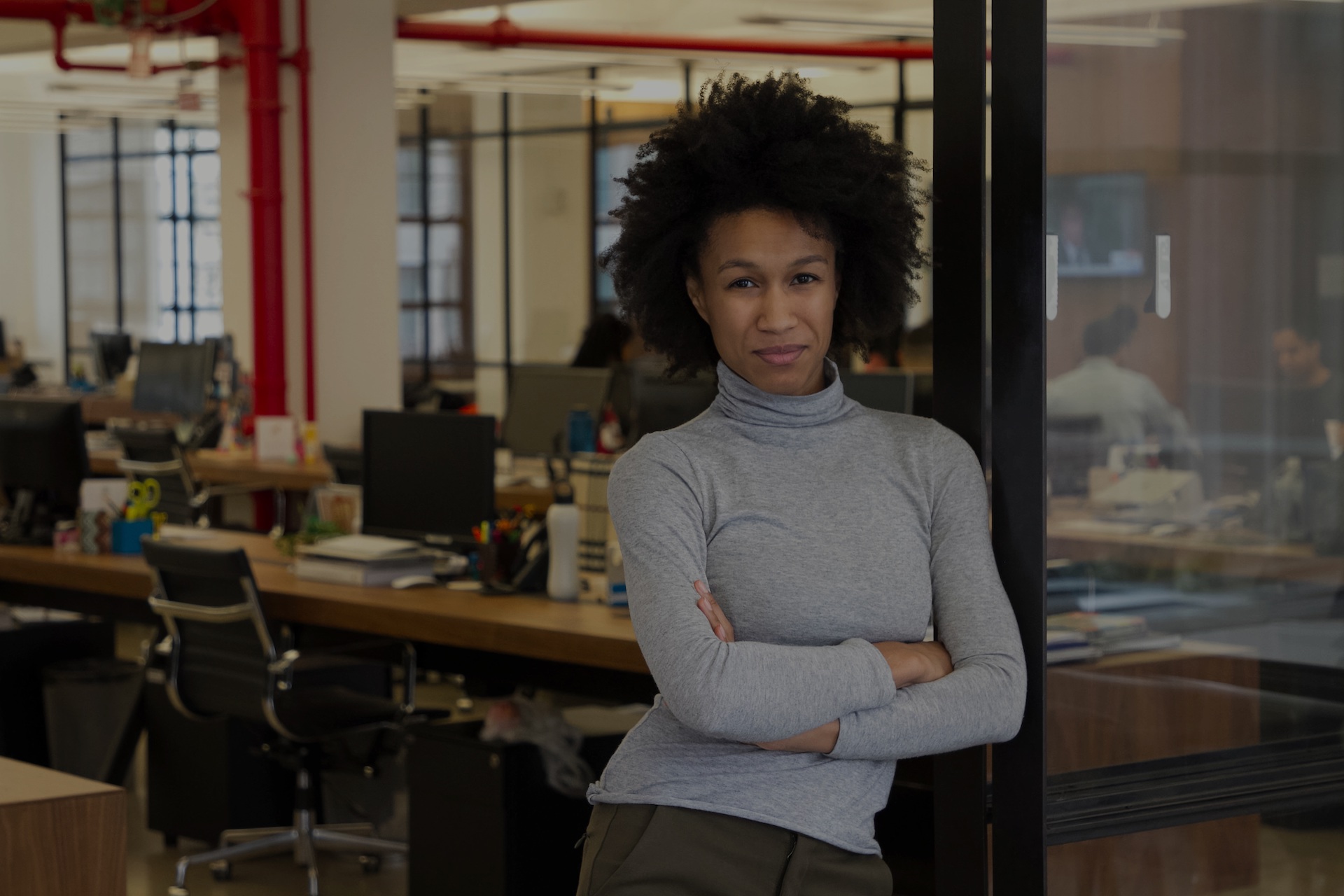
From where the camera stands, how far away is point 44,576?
194 inches

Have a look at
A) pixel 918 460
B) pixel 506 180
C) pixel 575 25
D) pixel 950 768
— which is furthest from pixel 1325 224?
pixel 506 180

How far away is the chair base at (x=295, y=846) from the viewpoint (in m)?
4.15

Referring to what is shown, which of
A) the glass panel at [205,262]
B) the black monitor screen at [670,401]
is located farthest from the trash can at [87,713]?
the glass panel at [205,262]

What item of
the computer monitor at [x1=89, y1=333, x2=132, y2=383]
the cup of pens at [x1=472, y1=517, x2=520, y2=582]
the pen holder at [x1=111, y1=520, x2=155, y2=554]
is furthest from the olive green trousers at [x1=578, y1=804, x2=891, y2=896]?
the computer monitor at [x1=89, y1=333, x2=132, y2=383]

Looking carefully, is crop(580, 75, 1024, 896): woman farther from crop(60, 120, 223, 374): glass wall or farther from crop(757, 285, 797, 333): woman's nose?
crop(60, 120, 223, 374): glass wall

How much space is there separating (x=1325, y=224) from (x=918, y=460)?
72cm

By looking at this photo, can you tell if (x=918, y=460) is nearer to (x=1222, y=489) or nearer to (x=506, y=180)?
(x=1222, y=489)

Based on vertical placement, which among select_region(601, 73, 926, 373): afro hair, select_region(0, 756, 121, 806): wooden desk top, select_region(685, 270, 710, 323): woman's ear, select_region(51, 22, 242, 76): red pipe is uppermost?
select_region(51, 22, 242, 76): red pipe

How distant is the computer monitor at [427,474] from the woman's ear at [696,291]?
242 centimetres

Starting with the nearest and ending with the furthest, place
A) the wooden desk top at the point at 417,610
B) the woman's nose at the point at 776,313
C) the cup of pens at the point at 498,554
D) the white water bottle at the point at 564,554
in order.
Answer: the woman's nose at the point at 776,313 → the wooden desk top at the point at 417,610 → the white water bottle at the point at 564,554 → the cup of pens at the point at 498,554

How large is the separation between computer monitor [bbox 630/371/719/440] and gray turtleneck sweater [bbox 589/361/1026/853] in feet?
9.30

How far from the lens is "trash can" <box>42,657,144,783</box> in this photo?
485cm

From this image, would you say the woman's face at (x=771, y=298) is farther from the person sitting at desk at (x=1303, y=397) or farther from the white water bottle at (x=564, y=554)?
the white water bottle at (x=564, y=554)

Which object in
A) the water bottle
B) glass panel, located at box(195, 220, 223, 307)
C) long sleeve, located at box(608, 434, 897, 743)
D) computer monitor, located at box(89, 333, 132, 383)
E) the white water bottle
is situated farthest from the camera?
glass panel, located at box(195, 220, 223, 307)
